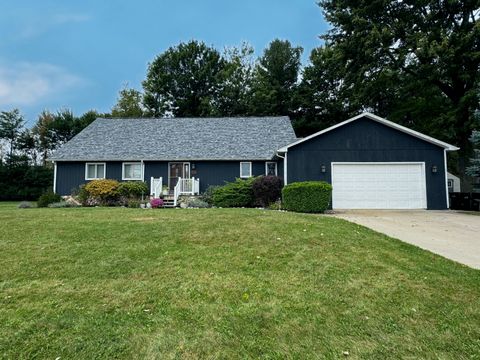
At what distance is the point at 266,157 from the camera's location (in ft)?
57.1

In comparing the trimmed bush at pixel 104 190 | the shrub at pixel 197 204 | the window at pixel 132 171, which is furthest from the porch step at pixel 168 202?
the window at pixel 132 171

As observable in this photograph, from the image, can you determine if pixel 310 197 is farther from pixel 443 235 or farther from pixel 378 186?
pixel 443 235

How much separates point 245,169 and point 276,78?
680 inches

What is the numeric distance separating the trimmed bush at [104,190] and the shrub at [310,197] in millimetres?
9565

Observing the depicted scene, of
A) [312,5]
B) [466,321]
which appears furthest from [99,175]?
[312,5]

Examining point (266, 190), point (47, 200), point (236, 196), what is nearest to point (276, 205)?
point (266, 190)

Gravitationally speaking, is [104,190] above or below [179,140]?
below

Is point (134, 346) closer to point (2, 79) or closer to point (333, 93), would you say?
point (2, 79)

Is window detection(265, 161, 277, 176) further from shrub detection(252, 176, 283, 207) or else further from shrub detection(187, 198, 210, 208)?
shrub detection(187, 198, 210, 208)

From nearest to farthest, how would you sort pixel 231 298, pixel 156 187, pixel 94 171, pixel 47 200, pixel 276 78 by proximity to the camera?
pixel 231 298 < pixel 47 200 < pixel 156 187 < pixel 94 171 < pixel 276 78

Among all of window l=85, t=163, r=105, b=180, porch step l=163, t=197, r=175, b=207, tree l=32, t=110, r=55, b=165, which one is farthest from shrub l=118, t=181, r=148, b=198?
tree l=32, t=110, r=55, b=165

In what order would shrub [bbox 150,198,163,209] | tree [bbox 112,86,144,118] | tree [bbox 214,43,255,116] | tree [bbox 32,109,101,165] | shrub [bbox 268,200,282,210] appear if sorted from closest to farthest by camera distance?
shrub [bbox 268,200,282,210] → shrub [bbox 150,198,163,209] → tree [bbox 214,43,255,116] → tree [bbox 32,109,101,165] → tree [bbox 112,86,144,118]

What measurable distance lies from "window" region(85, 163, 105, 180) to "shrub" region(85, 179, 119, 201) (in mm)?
2103

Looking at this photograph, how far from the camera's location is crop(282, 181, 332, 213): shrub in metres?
12.1
